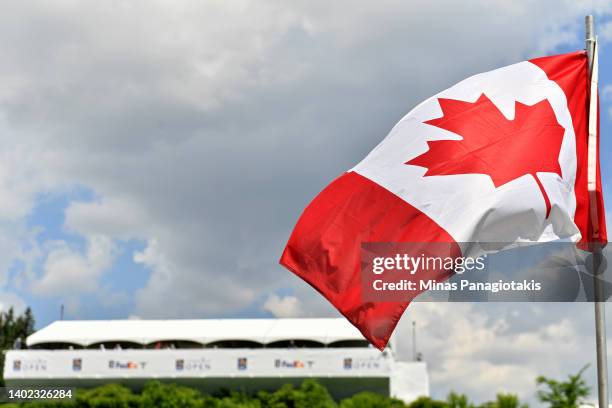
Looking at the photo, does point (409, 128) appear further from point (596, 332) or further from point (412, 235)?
point (596, 332)

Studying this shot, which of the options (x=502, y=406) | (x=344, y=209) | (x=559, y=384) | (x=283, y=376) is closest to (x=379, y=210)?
(x=344, y=209)

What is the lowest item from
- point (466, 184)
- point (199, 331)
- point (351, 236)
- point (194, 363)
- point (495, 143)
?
point (194, 363)

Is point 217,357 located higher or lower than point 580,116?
lower

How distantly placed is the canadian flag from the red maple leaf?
0.01 meters

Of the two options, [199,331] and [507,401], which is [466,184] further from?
[199,331]

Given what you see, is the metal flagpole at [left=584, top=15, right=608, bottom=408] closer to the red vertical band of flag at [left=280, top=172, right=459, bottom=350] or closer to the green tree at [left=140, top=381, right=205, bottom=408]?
the red vertical band of flag at [left=280, top=172, right=459, bottom=350]

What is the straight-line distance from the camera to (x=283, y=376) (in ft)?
286

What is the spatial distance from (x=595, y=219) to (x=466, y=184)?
5.01ft

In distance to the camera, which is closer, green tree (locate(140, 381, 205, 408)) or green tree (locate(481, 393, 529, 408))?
green tree (locate(481, 393, 529, 408))

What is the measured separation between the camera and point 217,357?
8838cm

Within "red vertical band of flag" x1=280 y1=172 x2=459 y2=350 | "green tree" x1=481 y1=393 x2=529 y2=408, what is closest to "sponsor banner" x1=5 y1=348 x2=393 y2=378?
"green tree" x1=481 y1=393 x2=529 y2=408

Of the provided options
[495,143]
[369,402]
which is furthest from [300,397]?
[495,143]

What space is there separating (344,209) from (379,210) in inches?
18.1

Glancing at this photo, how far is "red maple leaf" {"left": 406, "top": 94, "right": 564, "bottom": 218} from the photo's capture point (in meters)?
11.1
